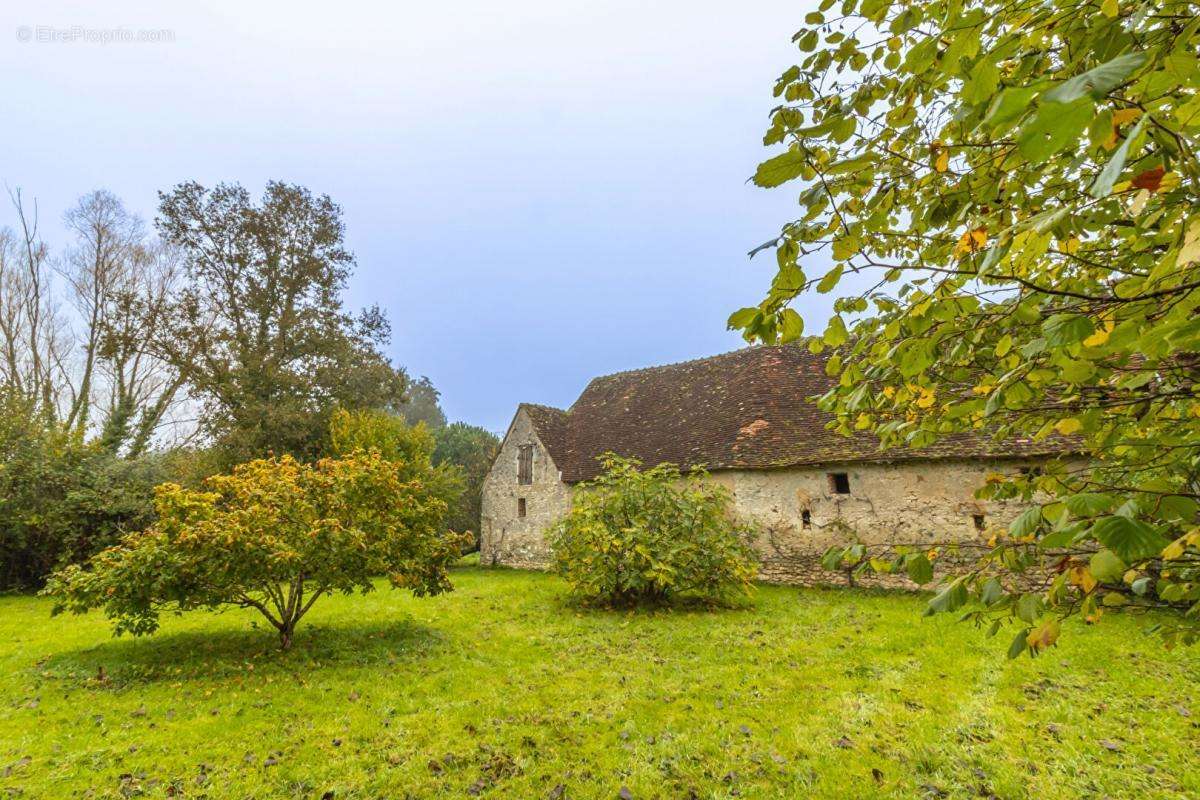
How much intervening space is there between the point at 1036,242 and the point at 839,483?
13357 mm

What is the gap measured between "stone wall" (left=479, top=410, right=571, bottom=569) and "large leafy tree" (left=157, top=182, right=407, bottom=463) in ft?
20.2

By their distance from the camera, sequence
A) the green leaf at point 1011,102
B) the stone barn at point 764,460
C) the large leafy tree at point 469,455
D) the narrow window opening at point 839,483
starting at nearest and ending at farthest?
the green leaf at point 1011,102, the stone barn at point 764,460, the narrow window opening at point 839,483, the large leafy tree at point 469,455

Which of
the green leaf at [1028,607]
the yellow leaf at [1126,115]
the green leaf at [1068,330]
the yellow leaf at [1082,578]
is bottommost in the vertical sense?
the green leaf at [1028,607]

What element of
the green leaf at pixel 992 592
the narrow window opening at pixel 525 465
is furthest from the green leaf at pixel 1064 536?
the narrow window opening at pixel 525 465

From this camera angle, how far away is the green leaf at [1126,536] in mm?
1094

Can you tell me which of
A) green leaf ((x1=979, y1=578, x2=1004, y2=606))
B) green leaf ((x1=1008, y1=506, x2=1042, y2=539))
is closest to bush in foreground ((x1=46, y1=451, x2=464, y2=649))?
green leaf ((x1=979, y1=578, x2=1004, y2=606))

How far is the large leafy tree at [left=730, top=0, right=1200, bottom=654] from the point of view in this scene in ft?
3.38

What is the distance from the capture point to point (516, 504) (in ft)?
64.8

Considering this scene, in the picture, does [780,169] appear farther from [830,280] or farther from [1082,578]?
[1082,578]

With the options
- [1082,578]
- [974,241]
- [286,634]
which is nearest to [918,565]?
[1082,578]

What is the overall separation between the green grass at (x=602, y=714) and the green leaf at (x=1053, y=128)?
16.3ft

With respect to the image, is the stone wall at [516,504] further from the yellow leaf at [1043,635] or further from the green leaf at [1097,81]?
the green leaf at [1097,81]

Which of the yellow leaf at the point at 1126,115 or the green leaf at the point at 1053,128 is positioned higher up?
the yellow leaf at the point at 1126,115

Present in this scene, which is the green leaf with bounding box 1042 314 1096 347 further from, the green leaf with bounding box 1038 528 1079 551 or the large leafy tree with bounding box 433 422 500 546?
the large leafy tree with bounding box 433 422 500 546
